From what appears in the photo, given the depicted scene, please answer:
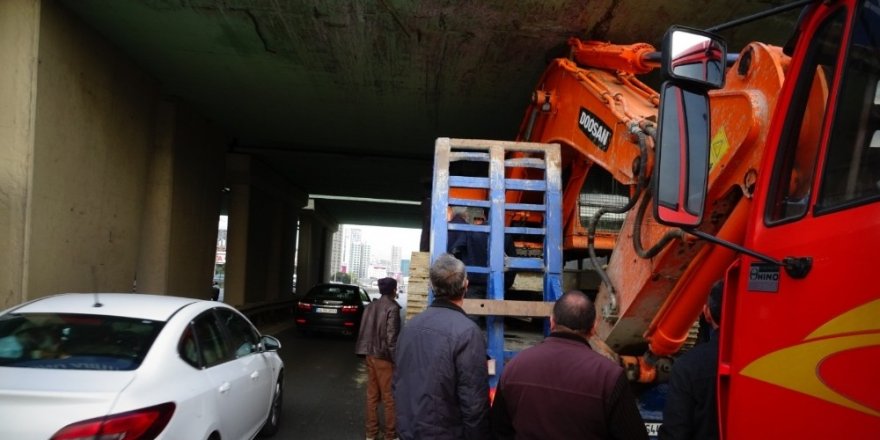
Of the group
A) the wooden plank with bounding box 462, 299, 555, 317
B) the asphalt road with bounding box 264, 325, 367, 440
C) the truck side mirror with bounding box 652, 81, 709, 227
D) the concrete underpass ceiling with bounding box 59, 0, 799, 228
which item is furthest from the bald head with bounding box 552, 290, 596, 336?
the concrete underpass ceiling with bounding box 59, 0, 799, 228

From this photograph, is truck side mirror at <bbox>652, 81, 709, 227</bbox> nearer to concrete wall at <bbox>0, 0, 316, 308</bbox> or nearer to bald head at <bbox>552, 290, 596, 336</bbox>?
bald head at <bbox>552, 290, 596, 336</bbox>

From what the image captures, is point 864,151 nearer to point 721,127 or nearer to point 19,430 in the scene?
point 721,127

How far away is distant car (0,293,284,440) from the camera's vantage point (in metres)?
3.12

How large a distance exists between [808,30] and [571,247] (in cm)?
357

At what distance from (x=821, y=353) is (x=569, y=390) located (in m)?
0.91

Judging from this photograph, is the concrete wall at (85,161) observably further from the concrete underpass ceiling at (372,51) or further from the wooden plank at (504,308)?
the wooden plank at (504,308)

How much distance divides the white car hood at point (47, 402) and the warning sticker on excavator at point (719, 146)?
3.21 metres

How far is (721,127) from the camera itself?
8.86 ft

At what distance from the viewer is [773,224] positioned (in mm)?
2049

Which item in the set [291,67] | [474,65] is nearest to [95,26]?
[291,67]

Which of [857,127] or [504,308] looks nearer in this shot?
[857,127]

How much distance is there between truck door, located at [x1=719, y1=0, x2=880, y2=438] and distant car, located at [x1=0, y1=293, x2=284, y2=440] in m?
2.96

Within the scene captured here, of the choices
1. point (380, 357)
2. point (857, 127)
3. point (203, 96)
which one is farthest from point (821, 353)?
point (203, 96)

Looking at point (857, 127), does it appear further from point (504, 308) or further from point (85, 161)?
point (85, 161)
